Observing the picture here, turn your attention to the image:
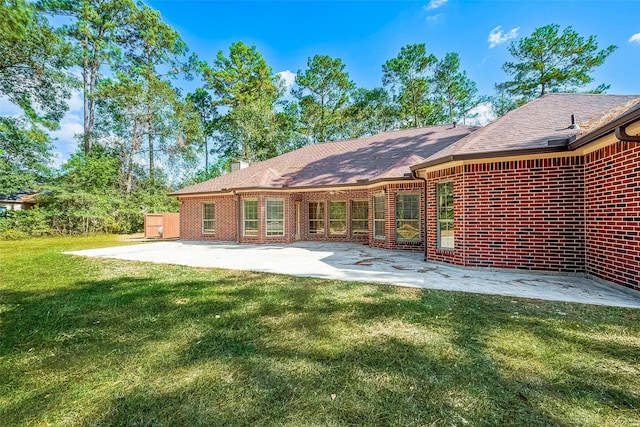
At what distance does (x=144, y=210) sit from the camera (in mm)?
21219

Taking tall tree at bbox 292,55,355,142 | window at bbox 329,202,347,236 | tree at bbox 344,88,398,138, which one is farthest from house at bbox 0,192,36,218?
tree at bbox 344,88,398,138

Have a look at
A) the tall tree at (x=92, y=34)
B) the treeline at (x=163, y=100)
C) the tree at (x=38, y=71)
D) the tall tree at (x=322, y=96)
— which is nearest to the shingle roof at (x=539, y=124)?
the treeline at (x=163, y=100)

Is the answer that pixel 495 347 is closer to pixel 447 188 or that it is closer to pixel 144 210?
pixel 447 188

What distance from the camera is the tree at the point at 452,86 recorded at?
2617 centimetres

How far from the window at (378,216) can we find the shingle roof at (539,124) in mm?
3844

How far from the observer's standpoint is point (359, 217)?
42.0 feet

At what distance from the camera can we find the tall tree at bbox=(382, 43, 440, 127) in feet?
85.4

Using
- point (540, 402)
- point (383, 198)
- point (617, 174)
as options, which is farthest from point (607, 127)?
point (383, 198)

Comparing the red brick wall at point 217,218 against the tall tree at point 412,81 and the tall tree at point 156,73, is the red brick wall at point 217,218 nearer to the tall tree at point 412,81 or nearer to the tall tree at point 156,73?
the tall tree at point 156,73

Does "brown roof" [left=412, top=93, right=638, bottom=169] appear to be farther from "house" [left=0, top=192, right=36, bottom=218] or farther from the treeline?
"house" [left=0, top=192, right=36, bottom=218]

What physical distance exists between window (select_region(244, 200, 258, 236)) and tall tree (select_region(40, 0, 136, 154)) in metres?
17.1

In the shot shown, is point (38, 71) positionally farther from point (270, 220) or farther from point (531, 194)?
point (531, 194)

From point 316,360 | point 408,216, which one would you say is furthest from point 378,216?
point 316,360

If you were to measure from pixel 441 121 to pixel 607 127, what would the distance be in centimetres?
2482
